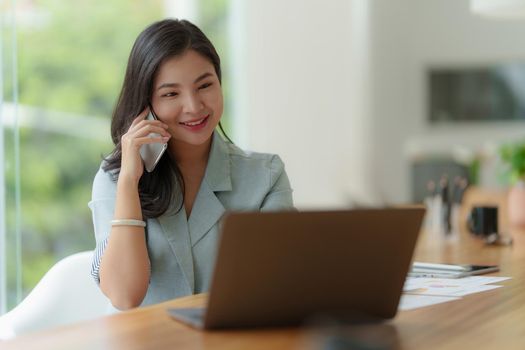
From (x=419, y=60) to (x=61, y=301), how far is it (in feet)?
22.7

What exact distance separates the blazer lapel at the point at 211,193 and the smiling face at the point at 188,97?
75 mm

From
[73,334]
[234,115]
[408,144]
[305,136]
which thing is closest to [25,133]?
[234,115]

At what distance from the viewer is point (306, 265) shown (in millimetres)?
1468

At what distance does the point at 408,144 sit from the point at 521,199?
208 inches

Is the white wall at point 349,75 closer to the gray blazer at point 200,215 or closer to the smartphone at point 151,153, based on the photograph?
the gray blazer at point 200,215

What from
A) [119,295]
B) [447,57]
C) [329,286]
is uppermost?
[447,57]

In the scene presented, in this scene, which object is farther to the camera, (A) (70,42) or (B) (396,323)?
(A) (70,42)

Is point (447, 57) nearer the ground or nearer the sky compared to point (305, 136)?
nearer the sky

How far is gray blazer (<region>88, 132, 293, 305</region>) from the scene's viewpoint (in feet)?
7.26

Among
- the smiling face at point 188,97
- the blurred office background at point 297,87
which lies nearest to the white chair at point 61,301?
the smiling face at point 188,97

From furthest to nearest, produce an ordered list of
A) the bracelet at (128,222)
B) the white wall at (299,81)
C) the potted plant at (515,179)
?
the white wall at (299,81) < the potted plant at (515,179) < the bracelet at (128,222)

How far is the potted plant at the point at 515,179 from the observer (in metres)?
3.54

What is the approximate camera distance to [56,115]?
26.3 ft

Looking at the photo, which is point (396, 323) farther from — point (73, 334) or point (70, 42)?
point (70, 42)
